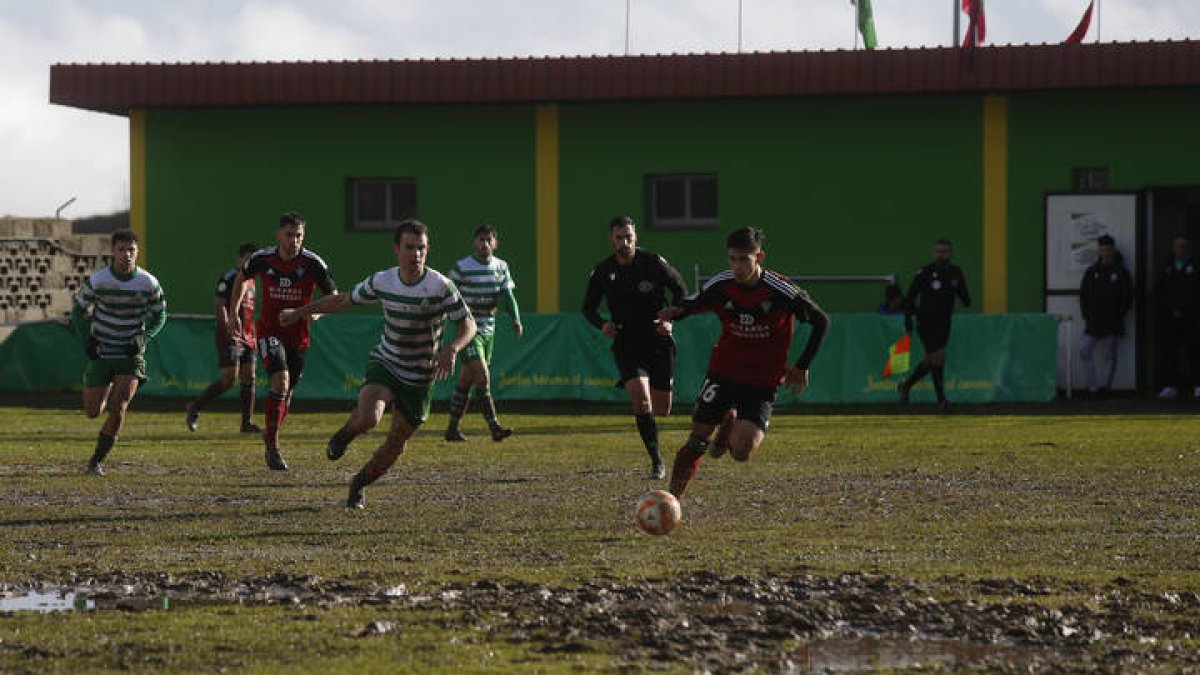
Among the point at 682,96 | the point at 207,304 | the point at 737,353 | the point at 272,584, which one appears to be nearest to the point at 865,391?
the point at 682,96

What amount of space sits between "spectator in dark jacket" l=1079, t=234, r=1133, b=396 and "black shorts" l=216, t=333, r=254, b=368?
1200cm

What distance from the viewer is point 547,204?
30.9 metres

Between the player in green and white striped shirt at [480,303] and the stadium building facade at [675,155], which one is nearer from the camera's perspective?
the player in green and white striped shirt at [480,303]

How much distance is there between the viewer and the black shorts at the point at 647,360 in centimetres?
1582

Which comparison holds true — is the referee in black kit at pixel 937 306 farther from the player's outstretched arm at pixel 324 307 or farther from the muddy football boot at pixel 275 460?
the player's outstretched arm at pixel 324 307

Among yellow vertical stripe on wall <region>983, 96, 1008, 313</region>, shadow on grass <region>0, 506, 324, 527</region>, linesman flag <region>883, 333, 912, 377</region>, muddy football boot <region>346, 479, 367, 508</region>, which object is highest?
yellow vertical stripe on wall <region>983, 96, 1008, 313</region>

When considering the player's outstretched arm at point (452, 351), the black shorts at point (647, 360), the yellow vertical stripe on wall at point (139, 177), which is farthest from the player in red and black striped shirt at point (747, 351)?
the yellow vertical stripe on wall at point (139, 177)

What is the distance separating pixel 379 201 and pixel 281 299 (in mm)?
15004

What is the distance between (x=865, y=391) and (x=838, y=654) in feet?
61.5

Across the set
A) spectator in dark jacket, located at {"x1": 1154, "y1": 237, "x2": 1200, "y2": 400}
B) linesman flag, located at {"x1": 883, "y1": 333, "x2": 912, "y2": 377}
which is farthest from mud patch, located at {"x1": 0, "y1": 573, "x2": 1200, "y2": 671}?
spectator in dark jacket, located at {"x1": 1154, "y1": 237, "x2": 1200, "y2": 400}

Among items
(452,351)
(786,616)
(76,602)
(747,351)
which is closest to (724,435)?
(747,351)

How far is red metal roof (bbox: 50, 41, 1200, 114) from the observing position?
28703mm

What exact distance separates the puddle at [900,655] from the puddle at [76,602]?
2.99 meters

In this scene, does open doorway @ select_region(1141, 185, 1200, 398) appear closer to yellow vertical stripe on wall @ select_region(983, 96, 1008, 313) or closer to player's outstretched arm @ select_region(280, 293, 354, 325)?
yellow vertical stripe on wall @ select_region(983, 96, 1008, 313)
